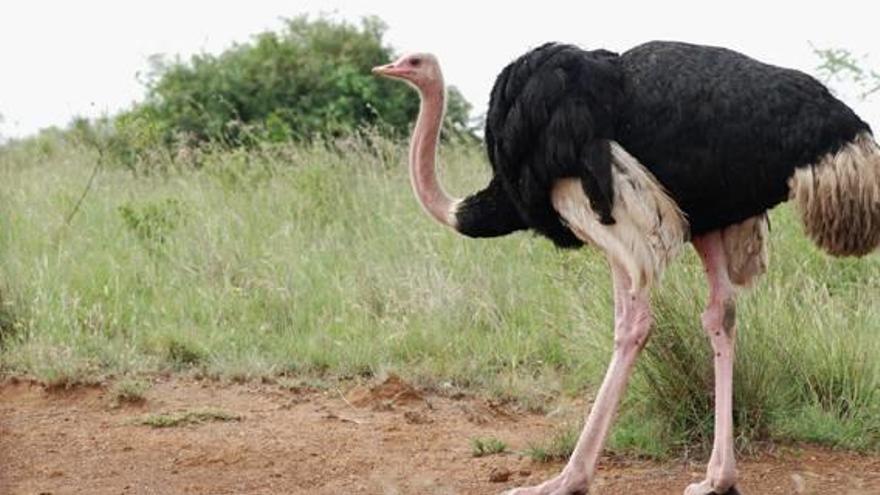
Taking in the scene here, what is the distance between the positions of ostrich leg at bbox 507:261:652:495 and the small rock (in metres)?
0.34

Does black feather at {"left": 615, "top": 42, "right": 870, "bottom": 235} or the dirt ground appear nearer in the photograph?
black feather at {"left": 615, "top": 42, "right": 870, "bottom": 235}

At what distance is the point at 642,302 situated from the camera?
219 inches

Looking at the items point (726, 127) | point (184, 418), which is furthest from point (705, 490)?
point (184, 418)

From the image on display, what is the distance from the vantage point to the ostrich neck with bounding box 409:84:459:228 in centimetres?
623

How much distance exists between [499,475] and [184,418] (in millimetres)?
1490

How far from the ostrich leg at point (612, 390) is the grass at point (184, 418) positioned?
5.66 ft

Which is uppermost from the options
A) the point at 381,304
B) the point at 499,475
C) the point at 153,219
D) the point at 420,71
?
the point at 420,71

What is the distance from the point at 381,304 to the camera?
869 cm

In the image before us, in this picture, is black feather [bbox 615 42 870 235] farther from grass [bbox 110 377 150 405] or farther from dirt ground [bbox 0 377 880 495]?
grass [bbox 110 377 150 405]

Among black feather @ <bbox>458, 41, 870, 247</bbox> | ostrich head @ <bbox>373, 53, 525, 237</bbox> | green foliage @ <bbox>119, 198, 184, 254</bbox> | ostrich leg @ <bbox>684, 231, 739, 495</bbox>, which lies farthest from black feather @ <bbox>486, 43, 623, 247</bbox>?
green foliage @ <bbox>119, 198, 184, 254</bbox>

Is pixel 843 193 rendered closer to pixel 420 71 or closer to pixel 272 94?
pixel 420 71

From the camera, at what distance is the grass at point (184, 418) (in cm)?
676

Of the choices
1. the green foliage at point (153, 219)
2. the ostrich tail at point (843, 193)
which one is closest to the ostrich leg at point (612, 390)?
the ostrich tail at point (843, 193)

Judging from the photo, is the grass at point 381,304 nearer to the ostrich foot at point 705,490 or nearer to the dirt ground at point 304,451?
the dirt ground at point 304,451
